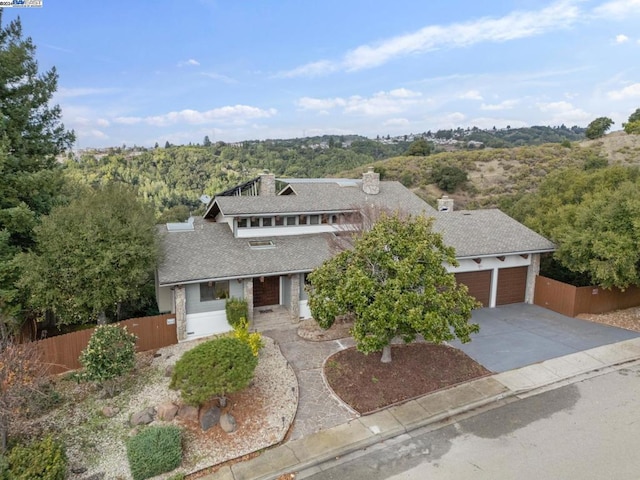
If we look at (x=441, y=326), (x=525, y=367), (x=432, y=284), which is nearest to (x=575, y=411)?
(x=525, y=367)

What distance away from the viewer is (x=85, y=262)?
13.4 metres

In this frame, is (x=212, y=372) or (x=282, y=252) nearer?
(x=212, y=372)

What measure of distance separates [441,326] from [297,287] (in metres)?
7.57

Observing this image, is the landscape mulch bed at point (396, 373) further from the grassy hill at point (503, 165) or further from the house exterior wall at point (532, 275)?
the grassy hill at point (503, 165)

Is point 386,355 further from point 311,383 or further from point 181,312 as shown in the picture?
point 181,312

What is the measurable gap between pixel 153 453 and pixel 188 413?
1843mm

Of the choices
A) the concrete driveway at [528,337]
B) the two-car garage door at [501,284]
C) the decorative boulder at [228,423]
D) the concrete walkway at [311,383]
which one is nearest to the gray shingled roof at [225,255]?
the concrete walkway at [311,383]

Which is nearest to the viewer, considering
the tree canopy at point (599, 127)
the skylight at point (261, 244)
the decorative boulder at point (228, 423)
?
the decorative boulder at point (228, 423)

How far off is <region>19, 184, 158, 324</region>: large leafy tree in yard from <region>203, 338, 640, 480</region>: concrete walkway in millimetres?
8165

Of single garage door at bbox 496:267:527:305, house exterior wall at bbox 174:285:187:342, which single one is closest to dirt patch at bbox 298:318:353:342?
house exterior wall at bbox 174:285:187:342

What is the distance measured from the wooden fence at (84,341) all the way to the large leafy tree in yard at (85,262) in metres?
1.00

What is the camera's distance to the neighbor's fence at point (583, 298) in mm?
17438

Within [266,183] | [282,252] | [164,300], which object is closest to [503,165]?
[266,183]

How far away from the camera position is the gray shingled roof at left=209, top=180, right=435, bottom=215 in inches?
730
